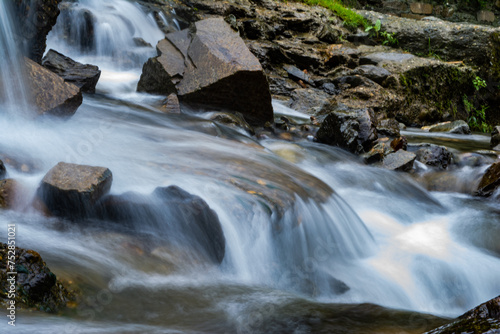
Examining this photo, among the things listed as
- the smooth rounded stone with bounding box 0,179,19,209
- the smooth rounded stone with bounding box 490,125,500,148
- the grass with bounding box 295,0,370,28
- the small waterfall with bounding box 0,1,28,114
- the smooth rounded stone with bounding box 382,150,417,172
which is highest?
the grass with bounding box 295,0,370,28

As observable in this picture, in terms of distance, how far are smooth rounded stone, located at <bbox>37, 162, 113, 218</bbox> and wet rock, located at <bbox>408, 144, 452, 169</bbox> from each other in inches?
191

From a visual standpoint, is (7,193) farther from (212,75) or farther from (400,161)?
(400,161)

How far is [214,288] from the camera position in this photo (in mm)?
2914

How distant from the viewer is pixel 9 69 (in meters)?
4.66

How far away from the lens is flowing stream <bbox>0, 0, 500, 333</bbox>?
254 cm

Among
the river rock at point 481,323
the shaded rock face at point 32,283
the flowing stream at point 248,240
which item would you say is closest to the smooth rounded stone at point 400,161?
the flowing stream at point 248,240

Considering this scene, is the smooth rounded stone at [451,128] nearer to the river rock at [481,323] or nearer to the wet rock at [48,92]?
the wet rock at [48,92]

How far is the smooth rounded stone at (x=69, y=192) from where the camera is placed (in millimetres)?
3141

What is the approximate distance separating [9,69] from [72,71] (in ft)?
5.41

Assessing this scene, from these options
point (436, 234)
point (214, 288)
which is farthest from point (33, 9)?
point (436, 234)

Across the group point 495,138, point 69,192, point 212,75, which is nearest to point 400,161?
point 495,138

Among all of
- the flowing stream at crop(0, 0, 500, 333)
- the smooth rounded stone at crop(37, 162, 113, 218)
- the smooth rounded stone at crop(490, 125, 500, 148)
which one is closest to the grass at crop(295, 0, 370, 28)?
the smooth rounded stone at crop(490, 125, 500, 148)

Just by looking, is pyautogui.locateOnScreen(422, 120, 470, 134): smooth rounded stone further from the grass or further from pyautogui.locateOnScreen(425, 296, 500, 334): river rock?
pyautogui.locateOnScreen(425, 296, 500, 334): river rock

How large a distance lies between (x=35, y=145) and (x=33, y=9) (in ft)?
5.46
